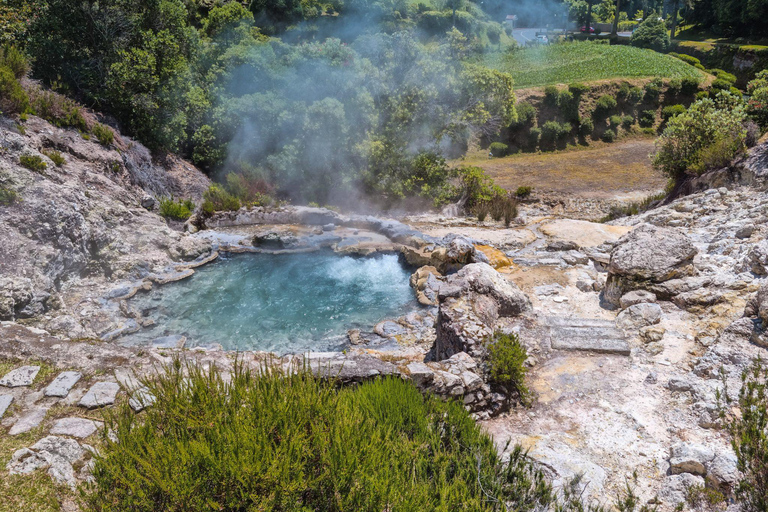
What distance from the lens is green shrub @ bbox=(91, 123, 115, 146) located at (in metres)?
12.7

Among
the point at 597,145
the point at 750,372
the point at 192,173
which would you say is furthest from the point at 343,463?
the point at 597,145

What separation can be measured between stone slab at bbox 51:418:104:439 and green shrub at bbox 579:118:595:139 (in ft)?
98.5

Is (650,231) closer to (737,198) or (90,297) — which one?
(737,198)

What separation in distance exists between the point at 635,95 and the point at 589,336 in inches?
1181

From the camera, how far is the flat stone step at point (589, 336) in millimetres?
5594

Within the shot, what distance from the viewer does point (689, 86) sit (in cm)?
2995

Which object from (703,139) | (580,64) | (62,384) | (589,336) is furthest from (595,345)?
(580,64)

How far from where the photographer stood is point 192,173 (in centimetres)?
1541

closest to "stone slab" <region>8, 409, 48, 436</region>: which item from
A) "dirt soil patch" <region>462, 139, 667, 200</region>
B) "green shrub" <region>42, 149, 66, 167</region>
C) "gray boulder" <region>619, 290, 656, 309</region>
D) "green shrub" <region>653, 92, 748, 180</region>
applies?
"gray boulder" <region>619, 290, 656, 309</region>

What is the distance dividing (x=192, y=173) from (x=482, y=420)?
13682 millimetres

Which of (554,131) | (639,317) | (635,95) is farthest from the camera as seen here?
(635,95)

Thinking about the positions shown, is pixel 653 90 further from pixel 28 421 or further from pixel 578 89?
pixel 28 421

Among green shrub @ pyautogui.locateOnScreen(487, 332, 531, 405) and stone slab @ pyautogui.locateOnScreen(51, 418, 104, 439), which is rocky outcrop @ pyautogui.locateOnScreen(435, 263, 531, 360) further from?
stone slab @ pyautogui.locateOnScreen(51, 418, 104, 439)

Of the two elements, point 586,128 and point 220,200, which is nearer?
point 220,200
